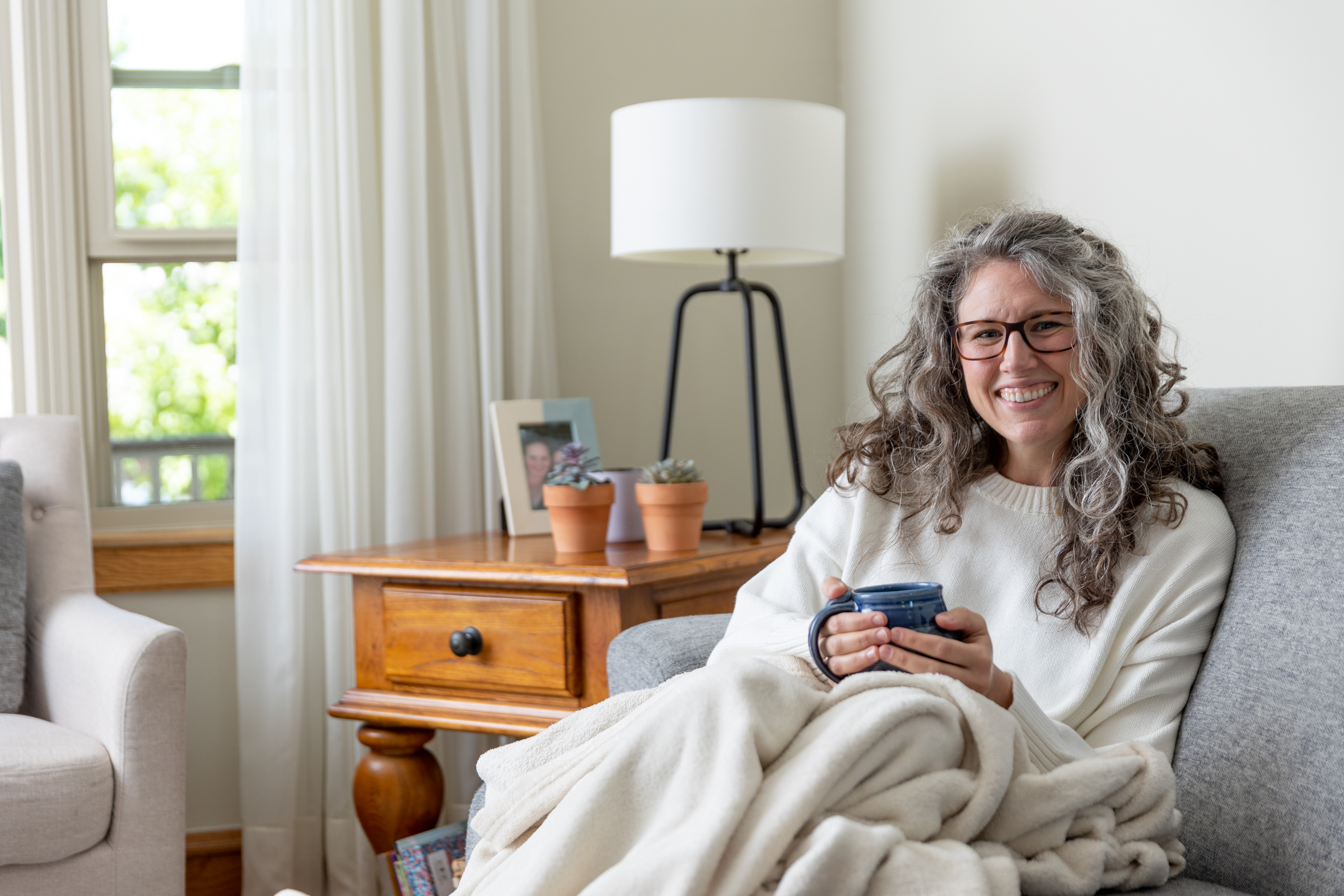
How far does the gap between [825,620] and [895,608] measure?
7cm

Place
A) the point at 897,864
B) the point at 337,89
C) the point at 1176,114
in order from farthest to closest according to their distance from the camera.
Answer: the point at 337,89, the point at 1176,114, the point at 897,864

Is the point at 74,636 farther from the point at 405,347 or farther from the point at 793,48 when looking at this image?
the point at 793,48

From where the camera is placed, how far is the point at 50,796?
4.89ft

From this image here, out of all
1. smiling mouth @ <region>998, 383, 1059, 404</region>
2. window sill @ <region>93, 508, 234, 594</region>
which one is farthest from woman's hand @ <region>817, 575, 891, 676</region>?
window sill @ <region>93, 508, 234, 594</region>

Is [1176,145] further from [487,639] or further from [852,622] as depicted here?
[487,639]

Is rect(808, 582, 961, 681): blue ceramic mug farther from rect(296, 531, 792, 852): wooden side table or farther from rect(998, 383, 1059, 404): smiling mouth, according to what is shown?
rect(296, 531, 792, 852): wooden side table

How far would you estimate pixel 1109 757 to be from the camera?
882 mm

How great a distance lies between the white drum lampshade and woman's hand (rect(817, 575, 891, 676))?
3.42 feet

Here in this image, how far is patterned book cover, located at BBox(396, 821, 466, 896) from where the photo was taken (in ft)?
5.88

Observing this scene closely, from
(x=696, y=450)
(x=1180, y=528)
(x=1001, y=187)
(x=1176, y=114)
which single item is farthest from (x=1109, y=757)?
(x=696, y=450)

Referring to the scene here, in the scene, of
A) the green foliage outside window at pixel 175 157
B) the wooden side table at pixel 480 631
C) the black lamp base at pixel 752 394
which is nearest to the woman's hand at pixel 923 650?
the wooden side table at pixel 480 631

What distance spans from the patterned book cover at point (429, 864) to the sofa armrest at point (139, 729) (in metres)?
0.33

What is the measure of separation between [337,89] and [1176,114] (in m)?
1.45

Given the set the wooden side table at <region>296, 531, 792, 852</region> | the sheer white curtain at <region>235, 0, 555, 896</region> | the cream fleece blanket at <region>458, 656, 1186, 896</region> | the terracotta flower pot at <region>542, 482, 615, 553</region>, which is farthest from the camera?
the sheer white curtain at <region>235, 0, 555, 896</region>
